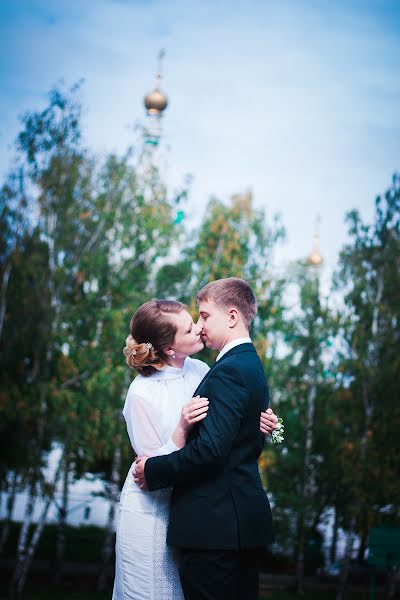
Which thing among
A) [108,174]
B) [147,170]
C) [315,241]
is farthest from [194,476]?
[315,241]

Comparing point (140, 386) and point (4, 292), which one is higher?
point (4, 292)

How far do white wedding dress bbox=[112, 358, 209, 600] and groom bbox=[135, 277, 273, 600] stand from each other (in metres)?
0.09

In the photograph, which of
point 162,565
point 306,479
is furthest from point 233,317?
point 306,479

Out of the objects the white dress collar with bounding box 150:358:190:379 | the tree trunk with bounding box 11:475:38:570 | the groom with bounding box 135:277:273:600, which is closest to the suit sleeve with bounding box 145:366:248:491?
the groom with bounding box 135:277:273:600

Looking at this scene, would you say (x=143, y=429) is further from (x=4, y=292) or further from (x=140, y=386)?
(x=4, y=292)

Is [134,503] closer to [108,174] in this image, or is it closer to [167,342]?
[167,342]

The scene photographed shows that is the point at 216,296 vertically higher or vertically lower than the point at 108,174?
lower

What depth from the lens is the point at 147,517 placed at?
291 centimetres

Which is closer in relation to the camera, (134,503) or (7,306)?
(134,503)

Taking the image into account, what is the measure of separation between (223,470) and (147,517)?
17.3 inches

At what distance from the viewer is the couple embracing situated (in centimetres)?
265

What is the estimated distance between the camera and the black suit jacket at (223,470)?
2.62m

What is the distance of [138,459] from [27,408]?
9.87 m

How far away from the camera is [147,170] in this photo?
60.5 ft
